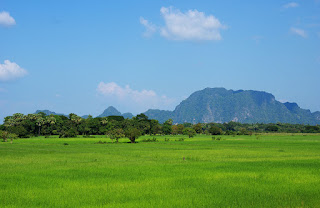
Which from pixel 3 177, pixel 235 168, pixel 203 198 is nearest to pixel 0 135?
pixel 3 177

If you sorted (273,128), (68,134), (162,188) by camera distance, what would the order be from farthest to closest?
(273,128), (68,134), (162,188)

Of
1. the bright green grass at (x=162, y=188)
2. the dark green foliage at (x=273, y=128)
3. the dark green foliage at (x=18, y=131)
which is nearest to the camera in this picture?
the bright green grass at (x=162, y=188)

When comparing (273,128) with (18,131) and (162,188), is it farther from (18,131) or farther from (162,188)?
(162,188)

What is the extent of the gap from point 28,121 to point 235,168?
90354 millimetres

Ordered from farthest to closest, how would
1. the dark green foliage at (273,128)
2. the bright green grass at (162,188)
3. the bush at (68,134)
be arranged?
1. the dark green foliage at (273,128)
2. the bush at (68,134)
3. the bright green grass at (162,188)

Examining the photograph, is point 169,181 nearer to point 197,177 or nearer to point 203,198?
point 197,177

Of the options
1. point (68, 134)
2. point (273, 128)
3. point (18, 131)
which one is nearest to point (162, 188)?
point (68, 134)

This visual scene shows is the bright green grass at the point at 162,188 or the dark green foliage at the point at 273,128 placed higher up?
the dark green foliage at the point at 273,128

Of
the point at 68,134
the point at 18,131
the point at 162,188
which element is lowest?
the point at 162,188

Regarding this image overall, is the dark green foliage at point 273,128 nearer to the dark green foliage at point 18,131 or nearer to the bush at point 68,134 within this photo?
the bush at point 68,134

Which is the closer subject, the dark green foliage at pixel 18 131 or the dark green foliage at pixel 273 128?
the dark green foliage at pixel 18 131

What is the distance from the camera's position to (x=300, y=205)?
12.3 metres

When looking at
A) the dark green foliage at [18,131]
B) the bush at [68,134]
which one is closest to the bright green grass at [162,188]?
the dark green foliage at [18,131]

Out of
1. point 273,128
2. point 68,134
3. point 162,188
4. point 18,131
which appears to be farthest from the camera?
point 273,128
